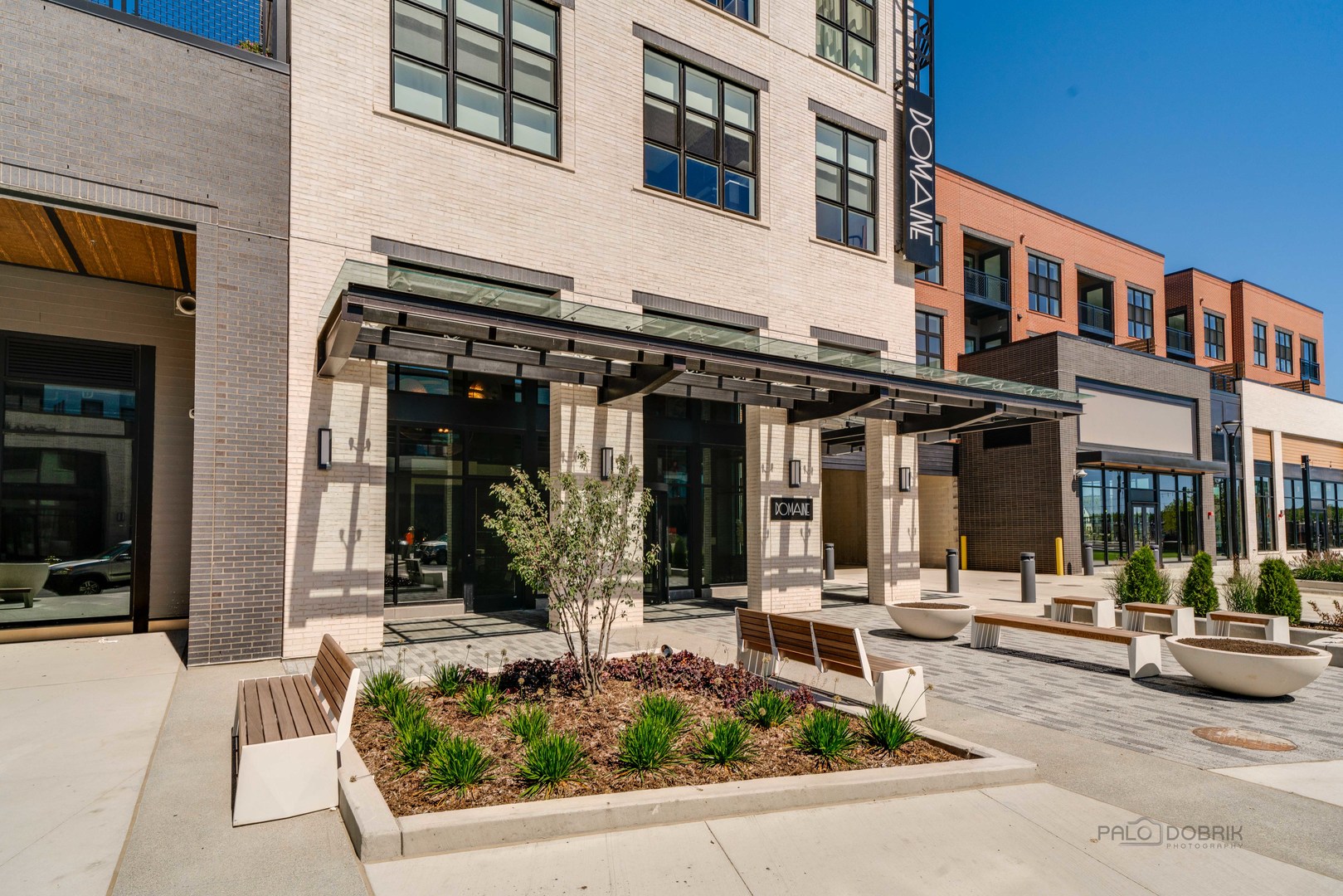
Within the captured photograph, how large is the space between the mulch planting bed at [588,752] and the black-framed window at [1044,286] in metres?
32.0

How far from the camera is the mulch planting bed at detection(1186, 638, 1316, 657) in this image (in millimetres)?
8445

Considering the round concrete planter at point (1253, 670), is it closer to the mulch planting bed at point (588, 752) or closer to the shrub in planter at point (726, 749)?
the mulch planting bed at point (588, 752)

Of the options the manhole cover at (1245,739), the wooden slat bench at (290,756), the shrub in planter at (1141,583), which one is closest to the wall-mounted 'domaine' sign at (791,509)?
the shrub in planter at (1141,583)

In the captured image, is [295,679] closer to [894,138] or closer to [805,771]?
[805,771]

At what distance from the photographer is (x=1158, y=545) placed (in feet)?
97.1

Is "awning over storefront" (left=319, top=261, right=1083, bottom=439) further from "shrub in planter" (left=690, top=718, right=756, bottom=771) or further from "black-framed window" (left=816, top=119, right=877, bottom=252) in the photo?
"shrub in planter" (left=690, top=718, right=756, bottom=771)

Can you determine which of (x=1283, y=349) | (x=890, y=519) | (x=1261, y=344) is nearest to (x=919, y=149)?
(x=890, y=519)

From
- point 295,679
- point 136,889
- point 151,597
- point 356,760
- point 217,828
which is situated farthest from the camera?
point 151,597

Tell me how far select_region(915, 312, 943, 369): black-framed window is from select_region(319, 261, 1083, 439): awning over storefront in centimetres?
1336

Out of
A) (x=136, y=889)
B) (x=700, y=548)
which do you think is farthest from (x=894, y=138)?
(x=136, y=889)

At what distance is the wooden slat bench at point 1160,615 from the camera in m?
12.6

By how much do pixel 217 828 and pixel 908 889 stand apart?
4195 mm

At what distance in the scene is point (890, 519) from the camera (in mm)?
17719

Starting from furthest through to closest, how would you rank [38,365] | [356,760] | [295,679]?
[38,365] < [295,679] < [356,760]
